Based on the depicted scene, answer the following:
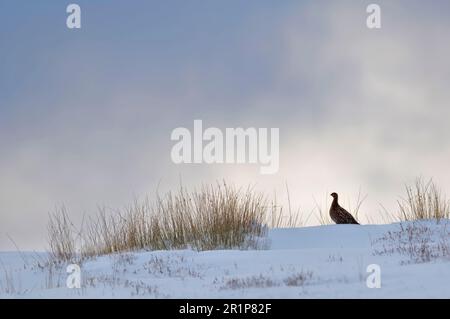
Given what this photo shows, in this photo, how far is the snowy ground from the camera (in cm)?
625

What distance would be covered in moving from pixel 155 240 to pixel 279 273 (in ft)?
14.3

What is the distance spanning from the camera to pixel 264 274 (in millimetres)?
7320

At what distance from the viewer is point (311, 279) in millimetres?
6742

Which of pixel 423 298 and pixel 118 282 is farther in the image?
pixel 118 282

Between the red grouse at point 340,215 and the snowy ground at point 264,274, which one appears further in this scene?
the red grouse at point 340,215

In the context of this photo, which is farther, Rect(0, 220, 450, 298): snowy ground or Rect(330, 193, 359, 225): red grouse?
Rect(330, 193, 359, 225): red grouse

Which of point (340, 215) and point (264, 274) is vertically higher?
point (340, 215)

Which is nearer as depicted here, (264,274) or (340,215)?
(264,274)

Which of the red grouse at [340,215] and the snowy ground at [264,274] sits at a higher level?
the red grouse at [340,215]

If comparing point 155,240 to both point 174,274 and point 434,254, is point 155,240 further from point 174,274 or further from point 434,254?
point 434,254

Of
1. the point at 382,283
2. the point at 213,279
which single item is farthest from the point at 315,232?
the point at 382,283

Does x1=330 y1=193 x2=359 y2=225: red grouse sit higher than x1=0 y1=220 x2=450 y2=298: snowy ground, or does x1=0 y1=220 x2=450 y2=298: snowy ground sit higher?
x1=330 y1=193 x2=359 y2=225: red grouse

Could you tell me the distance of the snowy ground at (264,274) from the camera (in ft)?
20.5
